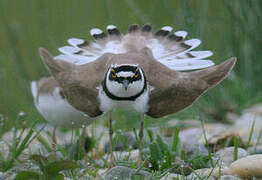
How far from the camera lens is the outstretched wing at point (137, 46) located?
13.0 ft

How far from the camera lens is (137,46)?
3961 millimetres

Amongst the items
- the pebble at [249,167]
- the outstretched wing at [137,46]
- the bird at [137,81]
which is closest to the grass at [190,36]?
the outstretched wing at [137,46]

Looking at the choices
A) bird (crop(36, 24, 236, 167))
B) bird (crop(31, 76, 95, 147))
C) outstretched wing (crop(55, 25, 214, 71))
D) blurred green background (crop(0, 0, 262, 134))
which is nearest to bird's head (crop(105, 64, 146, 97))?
bird (crop(36, 24, 236, 167))

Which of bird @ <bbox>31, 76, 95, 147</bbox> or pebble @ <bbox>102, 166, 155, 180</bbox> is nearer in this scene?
pebble @ <bbox>102, 166, 155, 180</bbox>

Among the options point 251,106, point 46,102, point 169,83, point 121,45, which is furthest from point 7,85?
point 169,83

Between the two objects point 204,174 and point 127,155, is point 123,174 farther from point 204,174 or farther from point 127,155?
point 127,155

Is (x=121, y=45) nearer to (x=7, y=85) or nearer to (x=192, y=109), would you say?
(x=192, y=109)

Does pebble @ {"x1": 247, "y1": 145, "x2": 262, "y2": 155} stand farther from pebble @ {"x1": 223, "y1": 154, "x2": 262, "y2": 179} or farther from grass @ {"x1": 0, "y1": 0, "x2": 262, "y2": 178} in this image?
grass @ {"x1": 0, "y1": 0, "x2": 262, "y2": 178}

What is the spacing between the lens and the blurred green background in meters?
5.01

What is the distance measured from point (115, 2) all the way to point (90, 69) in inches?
143

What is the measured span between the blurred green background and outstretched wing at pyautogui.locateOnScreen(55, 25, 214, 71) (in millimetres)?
413

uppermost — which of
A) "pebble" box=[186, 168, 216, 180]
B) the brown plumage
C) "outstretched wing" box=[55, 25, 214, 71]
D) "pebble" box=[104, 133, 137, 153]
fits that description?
"outstretched wing" box=[55, 25, 214, 71]

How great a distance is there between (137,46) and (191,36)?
71cm

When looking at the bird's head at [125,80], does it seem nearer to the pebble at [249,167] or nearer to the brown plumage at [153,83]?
the brown plumage at [153,83]
